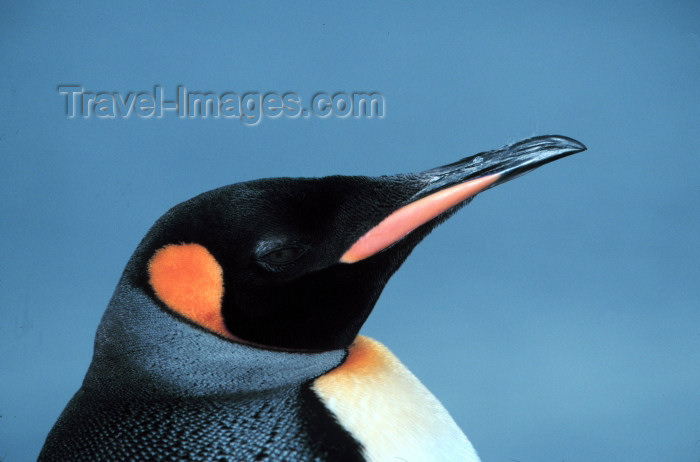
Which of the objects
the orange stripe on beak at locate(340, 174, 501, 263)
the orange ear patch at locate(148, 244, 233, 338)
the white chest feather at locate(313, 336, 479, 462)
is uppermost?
the orange stripe on beak at locate(340, 174, 501, 263)

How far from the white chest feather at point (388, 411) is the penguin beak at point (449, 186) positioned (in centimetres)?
25

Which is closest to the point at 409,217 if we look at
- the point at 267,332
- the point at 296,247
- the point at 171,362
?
the point at 296,247

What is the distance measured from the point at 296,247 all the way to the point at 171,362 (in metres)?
0.32

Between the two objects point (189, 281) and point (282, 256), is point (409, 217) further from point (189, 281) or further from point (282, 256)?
point (189, 281)

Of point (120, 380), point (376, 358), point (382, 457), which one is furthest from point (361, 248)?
point (120, 380)

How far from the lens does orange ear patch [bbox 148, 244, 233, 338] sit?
1.42 metres

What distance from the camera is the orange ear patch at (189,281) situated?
4.66 feet

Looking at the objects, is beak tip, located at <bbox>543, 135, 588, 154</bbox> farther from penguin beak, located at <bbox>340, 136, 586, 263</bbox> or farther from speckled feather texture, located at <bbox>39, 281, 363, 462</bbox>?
speckled feather texture, located at <bbox>39, 281, 363, 462</bbox>

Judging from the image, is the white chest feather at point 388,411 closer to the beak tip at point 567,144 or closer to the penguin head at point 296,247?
the penguin head at point 296,247

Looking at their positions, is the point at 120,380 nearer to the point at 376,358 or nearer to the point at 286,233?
the point at 286,233

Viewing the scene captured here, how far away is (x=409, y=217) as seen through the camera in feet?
5.01

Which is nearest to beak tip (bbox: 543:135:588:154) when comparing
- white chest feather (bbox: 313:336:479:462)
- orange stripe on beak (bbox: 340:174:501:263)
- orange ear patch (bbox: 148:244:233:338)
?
orange stripe on beak (bbox: 340:174:501:263)

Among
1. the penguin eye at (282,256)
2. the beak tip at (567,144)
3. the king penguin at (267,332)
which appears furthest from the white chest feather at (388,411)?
the beak tip at (567,144)

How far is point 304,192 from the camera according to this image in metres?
1.46
